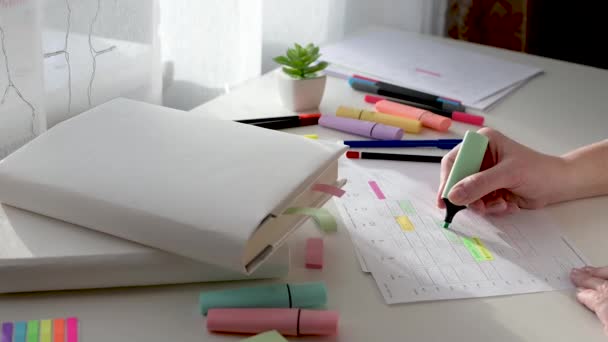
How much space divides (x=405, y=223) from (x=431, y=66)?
0.55 meters

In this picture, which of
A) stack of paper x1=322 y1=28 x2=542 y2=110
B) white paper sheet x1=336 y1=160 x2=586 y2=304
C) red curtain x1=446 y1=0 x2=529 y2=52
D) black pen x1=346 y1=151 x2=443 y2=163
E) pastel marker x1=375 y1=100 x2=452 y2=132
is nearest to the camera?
white paper sheet x1=336 y1=160 x2=586 y2=304

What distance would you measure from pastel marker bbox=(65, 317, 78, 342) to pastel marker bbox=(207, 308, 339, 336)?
0.36 ft

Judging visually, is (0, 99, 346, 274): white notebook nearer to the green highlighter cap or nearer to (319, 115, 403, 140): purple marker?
the green highlighter cap

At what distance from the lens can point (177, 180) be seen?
70 cm

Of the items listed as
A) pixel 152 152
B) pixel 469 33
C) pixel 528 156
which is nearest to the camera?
pixel 152 152

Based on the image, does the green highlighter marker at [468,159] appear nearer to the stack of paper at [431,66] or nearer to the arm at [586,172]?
the arm at [586,172]

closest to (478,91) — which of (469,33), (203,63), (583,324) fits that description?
(203,63)

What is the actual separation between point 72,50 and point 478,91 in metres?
0.63


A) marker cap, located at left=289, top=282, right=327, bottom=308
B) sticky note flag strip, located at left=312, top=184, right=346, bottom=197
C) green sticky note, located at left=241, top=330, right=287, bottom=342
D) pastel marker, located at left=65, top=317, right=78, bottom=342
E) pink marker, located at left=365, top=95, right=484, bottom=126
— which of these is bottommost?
pastel marker, located at left=65, top=317, right=78, bottom=342

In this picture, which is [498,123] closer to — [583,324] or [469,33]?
[583,324]

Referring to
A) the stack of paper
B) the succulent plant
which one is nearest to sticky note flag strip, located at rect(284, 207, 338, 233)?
the succulent plant

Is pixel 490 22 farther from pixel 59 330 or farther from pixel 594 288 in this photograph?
pixel 59 330

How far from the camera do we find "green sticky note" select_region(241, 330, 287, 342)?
61cm

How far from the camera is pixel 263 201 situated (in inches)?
26.5
